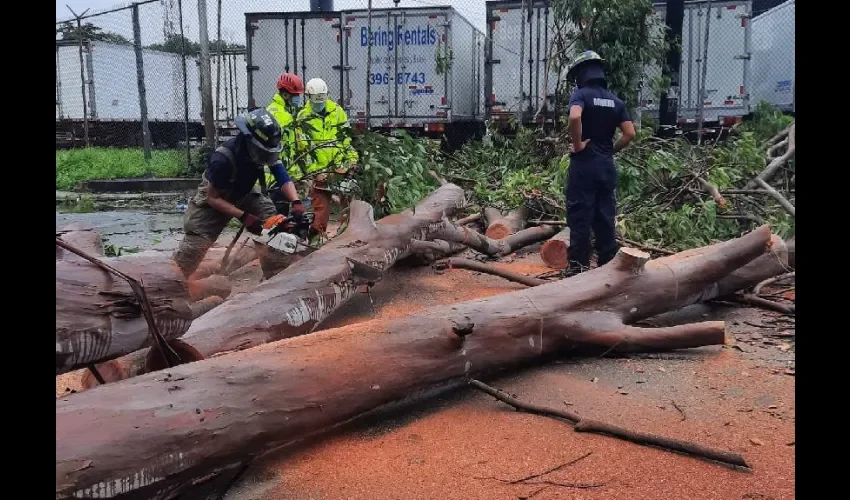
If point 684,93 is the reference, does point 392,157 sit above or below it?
below

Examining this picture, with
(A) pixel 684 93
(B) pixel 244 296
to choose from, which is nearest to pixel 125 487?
(B) pixel 244 296

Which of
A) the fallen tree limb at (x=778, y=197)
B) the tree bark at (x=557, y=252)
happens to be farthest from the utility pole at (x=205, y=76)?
the fallen tree limb at (x=778, y=197)

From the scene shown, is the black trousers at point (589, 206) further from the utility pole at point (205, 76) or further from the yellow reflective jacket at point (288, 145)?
the utility pole at point (205, 76)

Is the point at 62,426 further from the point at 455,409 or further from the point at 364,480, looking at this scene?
the point at 455,409

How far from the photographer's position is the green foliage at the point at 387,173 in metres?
5.95

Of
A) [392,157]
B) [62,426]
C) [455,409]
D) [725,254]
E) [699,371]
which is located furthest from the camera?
[392,157]

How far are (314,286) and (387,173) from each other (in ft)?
6.58

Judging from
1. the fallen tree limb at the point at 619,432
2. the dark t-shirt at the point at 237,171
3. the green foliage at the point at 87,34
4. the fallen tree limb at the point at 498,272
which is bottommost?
Answer: the fallen tree limb at the point at 619,432

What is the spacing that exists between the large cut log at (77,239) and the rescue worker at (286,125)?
287 centimetres

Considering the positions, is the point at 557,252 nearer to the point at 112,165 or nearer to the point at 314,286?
the point at 314,286

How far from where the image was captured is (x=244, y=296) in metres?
3.76

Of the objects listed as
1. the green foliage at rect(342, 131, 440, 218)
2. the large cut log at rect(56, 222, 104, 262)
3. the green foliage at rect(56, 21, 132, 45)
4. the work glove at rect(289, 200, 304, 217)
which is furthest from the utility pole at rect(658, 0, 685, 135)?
the green foliage at rect(56, 21, 132, 45)

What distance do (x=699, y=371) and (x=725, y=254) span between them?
1.08 m
